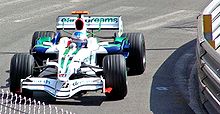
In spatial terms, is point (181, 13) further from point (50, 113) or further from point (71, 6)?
point (50, 113)

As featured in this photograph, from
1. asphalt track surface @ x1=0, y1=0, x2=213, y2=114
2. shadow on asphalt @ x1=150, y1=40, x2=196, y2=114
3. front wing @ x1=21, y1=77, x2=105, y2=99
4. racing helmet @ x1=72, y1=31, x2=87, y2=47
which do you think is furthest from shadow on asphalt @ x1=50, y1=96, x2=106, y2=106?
racing helmet @ x1=72, y1=31, x2=87, y2=47

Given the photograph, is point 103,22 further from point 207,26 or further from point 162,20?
point 162,20

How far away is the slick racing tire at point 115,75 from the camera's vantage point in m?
11.1

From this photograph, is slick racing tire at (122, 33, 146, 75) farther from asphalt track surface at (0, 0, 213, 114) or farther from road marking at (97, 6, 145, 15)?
road marking at (97, 6, 145, 15)

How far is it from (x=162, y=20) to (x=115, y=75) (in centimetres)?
1012

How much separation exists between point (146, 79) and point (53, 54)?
1880 millimetres

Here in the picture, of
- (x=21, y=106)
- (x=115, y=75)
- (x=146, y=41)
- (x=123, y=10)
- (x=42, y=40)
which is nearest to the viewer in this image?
(x=21, y=106)

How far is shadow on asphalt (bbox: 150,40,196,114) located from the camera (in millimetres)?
10800

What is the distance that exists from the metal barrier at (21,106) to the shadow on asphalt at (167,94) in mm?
1601

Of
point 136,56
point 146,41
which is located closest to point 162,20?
point 146,41

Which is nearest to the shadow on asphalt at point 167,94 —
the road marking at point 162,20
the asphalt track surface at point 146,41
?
the asphalt track surface at point 146,41

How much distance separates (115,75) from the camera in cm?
1111

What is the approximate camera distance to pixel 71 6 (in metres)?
24.1

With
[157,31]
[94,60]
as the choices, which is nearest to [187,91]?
[94,60]
